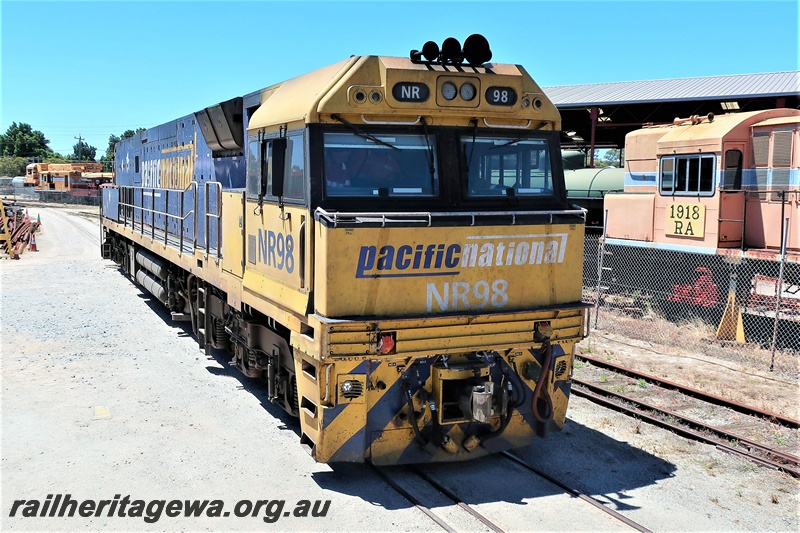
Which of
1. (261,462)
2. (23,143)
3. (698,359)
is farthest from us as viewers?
(23,143)

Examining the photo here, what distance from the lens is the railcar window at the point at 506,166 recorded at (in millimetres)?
6633

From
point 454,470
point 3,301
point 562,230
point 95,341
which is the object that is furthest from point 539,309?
point 3,301

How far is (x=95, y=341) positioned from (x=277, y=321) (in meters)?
6.26

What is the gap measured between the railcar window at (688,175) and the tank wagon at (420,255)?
8.40 m

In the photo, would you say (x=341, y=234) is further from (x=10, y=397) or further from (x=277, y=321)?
(x=10, y=397)

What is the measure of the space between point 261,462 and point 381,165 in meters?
2.98

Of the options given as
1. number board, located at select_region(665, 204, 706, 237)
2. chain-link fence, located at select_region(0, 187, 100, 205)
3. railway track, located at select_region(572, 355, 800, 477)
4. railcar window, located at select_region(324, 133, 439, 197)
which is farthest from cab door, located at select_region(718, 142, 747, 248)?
chain-link fence, located at select_region(0, 187, 100, 205)

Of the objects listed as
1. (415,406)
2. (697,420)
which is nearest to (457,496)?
(415,406)

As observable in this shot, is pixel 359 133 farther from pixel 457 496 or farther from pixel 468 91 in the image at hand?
pixel 457 496

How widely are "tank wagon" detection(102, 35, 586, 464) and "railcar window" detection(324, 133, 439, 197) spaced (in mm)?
12

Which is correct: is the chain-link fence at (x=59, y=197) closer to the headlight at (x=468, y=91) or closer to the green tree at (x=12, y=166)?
the green tree at (x=12, y=166)

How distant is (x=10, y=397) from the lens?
29.3ft

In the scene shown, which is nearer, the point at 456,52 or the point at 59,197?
the point at 456,52

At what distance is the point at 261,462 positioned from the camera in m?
6.94
